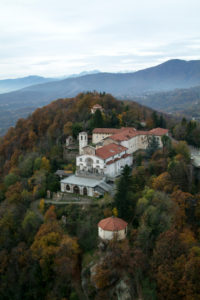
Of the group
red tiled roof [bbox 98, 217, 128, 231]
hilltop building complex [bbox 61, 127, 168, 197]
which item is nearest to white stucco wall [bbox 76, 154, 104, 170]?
hilltop building complex [bbox 61, 127, 168, 197]

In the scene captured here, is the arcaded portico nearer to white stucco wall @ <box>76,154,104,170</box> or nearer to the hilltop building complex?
the hilltop building complex

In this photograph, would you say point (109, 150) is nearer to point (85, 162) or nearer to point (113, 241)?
point (85, 162)

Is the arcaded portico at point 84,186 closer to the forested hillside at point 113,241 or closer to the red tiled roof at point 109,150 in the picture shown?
the forested hillside at point 113,241

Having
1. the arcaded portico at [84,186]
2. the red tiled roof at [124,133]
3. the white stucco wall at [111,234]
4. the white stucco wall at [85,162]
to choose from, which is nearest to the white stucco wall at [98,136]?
the red tiled roof at [124,133]

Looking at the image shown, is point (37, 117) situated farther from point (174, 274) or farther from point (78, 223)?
point (174, 274)

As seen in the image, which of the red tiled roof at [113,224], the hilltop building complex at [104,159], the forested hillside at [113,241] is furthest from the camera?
the hilltop building complex at [104,159]

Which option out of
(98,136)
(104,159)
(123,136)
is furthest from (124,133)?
(104,159)

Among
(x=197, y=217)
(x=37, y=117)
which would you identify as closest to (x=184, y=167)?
(x=197, y=217)

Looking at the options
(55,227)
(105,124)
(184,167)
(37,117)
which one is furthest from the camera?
(37,117)
